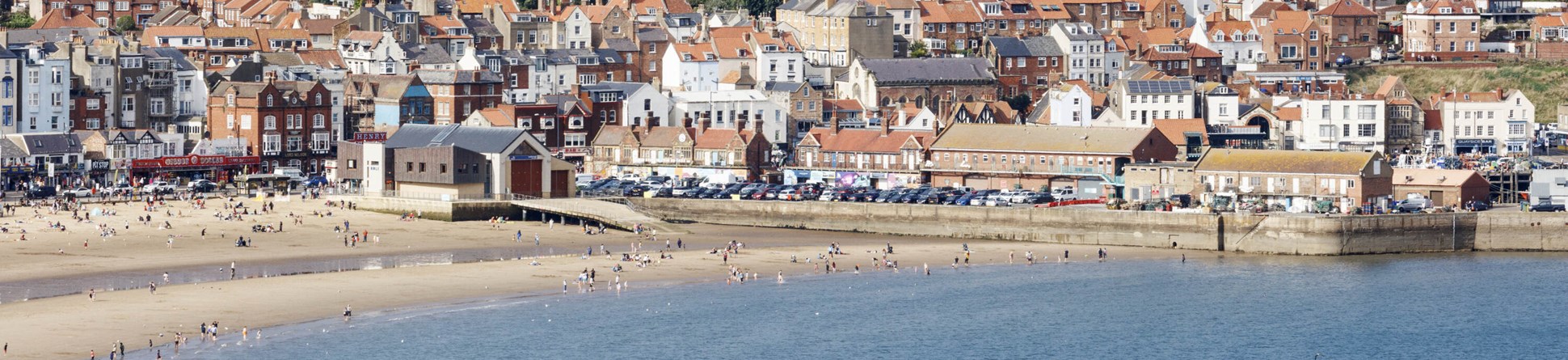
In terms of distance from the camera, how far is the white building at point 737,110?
128750mm

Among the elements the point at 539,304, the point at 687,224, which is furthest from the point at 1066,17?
the point at 539,304

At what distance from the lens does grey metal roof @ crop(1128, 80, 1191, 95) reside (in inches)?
5123

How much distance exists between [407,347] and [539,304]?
840 centimetres

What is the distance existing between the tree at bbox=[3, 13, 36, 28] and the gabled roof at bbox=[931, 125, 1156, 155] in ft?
214

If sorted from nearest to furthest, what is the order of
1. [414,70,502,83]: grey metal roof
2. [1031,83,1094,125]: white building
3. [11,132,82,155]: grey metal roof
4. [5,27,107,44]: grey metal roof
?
[11,132,82,155]: grey metal roof → [414,70,502,83]: grey metal roof → [1031,83,1094,125]: white building → [5,27,107,44]: grey metal roof

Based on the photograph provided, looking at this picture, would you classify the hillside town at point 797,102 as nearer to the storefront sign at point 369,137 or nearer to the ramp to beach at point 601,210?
the storefront sign at point 369,137

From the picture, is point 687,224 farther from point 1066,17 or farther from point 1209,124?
point 1066,17

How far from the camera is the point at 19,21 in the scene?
160875 mm

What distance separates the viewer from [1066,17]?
516ft

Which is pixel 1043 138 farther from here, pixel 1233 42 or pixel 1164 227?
pixel 1233 42

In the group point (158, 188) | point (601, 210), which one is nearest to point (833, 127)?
point (601, 210)

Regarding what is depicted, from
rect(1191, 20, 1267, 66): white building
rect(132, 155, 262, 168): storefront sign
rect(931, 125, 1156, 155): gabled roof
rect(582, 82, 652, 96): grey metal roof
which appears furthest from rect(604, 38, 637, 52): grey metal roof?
rect(931, 125, 1156, 155): gabled roof

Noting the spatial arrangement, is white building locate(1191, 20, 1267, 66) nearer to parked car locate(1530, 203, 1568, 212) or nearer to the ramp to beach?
parked car locate(1530, 203, 1568, 212)

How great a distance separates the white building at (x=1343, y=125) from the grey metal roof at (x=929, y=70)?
2117cm
